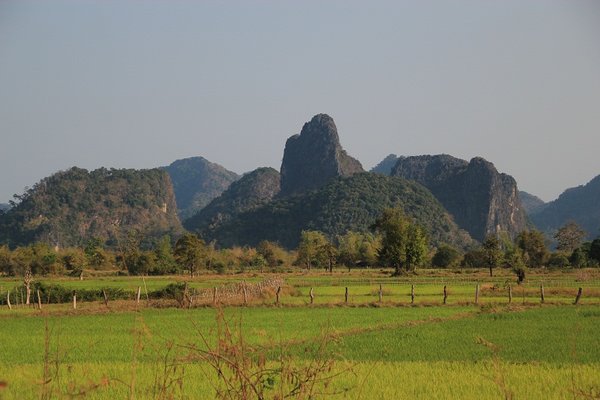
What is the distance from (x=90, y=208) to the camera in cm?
12900

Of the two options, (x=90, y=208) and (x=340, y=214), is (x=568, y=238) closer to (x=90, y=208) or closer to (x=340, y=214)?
(x=340, y=214)

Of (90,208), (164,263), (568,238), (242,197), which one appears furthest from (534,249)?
(242,197)

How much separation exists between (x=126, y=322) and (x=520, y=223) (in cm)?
15840

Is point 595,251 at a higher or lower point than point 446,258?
higher

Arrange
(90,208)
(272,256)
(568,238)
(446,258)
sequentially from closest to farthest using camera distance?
(446,258)
(568,238)
(272,256)
(90,208)

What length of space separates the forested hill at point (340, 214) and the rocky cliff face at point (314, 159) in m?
23.2

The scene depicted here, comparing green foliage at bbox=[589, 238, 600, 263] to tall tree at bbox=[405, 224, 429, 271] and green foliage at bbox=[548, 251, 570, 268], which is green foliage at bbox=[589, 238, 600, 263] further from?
tall tree at bbox=[405, 224, 429, 271]

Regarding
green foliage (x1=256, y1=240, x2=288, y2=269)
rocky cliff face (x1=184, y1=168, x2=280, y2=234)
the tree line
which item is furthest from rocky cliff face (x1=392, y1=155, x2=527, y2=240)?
green foliage (x1=256, y1=240, x2=288, y2=269)

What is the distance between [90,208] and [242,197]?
160ft

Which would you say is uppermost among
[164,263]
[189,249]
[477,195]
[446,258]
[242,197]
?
[242,197]

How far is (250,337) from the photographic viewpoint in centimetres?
1738

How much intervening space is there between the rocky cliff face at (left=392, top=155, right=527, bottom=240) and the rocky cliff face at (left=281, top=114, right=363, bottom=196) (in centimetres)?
2222

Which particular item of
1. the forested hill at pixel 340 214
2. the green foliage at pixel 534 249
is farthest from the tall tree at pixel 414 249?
the forested hill at pixel 340 214

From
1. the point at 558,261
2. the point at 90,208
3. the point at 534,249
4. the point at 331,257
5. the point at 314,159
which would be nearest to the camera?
the point at 558,261
